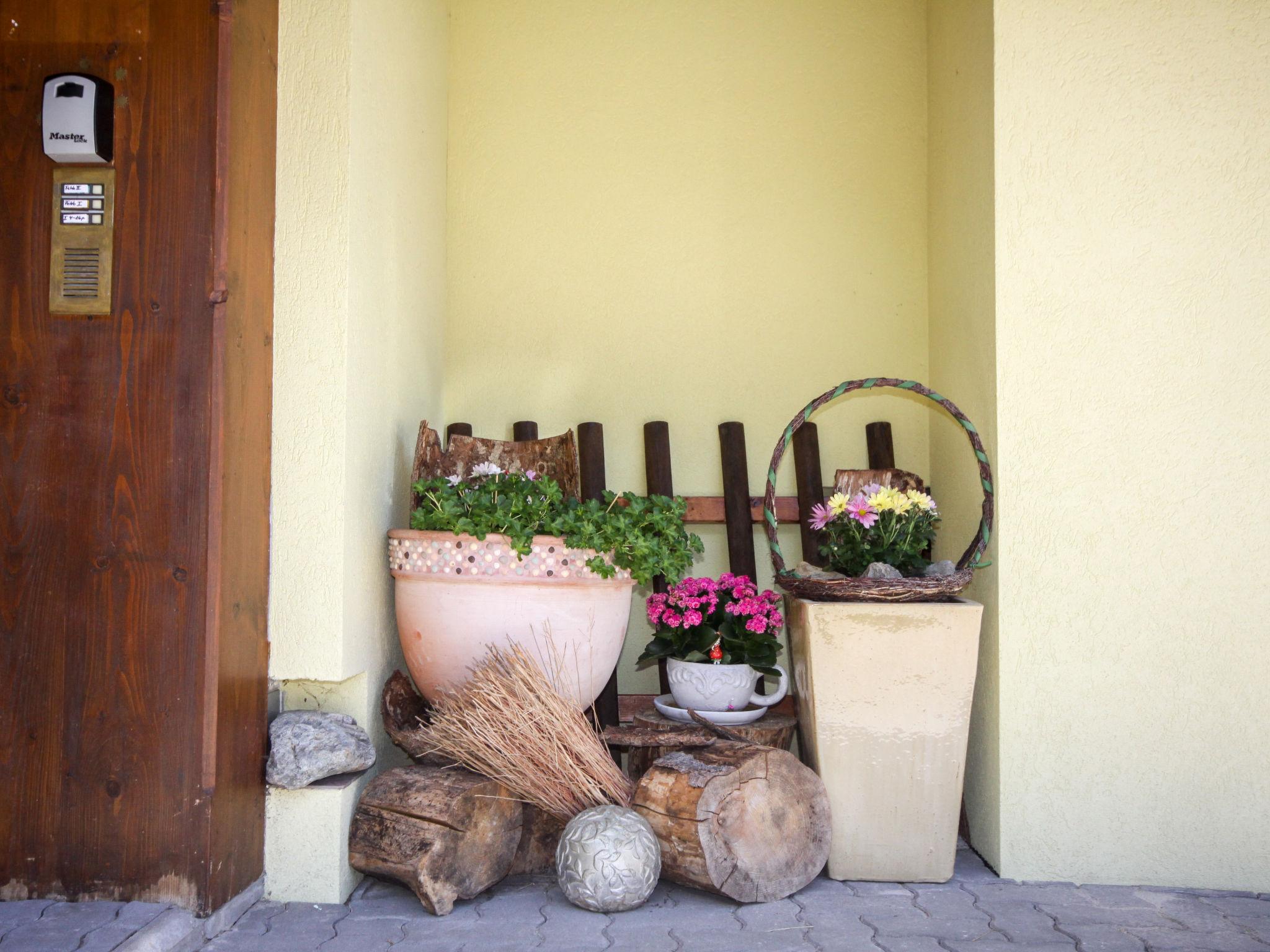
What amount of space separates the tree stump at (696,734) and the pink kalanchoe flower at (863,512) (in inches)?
22.9

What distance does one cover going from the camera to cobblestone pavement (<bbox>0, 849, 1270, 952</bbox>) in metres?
2.04

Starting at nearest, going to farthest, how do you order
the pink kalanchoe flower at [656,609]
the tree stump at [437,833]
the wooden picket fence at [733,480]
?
the tree stump at [437,833] → the pink kalanchoe flower at [656,609] → the wooden picket fence at [733,480]

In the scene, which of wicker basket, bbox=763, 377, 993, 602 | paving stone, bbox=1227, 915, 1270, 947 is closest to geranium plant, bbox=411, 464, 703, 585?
wicker basket, bbox=763, 377, 993, 602

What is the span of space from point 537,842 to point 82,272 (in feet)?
5.49

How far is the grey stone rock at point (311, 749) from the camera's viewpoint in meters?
2.26

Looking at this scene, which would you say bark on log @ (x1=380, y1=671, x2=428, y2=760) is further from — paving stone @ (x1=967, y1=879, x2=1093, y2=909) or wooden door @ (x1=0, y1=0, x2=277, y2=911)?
paving stone @ (x1=967, y1=879, x2=1093, y2=909)

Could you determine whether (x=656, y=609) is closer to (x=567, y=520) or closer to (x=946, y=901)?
(x=567, y=520)

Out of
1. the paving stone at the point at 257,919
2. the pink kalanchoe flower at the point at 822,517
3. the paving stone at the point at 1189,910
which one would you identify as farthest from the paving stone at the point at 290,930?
the paving stone at the point at 1189,910

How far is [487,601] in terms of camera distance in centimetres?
253

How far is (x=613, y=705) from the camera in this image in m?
3.24

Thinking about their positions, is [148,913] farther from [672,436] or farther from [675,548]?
[672,436]

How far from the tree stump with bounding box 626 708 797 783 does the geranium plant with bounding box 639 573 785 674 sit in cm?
16

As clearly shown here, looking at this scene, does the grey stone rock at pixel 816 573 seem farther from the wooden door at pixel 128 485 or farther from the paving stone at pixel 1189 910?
the wooden door at pixel 128 485

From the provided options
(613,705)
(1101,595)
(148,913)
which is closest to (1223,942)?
(1101,595)
